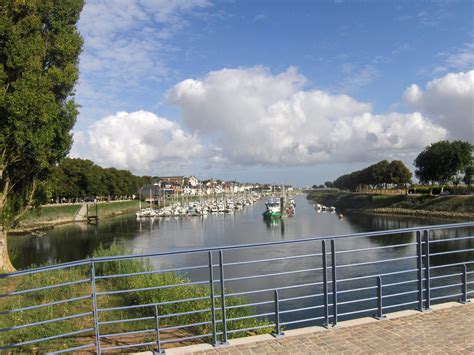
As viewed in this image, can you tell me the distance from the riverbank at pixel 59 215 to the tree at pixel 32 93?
45877 millimetres

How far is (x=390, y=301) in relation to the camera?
65.7 ft

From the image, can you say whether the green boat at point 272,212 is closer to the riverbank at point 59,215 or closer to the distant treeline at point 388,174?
the distant treeline at point 388,174

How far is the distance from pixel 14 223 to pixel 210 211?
91333 millimetres

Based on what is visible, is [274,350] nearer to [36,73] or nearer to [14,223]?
[36,73]

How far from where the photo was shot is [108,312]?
8.84 metres

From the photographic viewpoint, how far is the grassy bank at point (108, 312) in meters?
6.47

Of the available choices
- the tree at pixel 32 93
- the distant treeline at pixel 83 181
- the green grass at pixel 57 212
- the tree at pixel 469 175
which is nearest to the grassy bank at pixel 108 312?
the tree at pixel 32 93

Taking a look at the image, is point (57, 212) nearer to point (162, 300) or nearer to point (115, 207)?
point (115, 207)

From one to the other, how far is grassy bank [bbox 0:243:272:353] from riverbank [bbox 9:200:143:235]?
51.7 m

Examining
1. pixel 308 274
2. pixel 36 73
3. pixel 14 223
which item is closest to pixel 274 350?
pixel 36 73

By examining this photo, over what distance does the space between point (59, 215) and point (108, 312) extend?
80302 millimetres

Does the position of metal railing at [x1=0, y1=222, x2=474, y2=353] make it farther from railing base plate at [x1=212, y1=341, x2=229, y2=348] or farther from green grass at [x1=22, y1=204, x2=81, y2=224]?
green grass at [x1=22, y1=204, x2=81, y2=224]

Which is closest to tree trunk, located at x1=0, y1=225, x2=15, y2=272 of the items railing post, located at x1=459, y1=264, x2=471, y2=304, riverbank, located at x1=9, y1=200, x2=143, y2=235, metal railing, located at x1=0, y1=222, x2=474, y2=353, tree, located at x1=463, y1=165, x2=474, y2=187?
metal railing, located at x1=0, y1=222, x2=474, y2=353

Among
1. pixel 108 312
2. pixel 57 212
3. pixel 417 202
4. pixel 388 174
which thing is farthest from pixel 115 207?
pixel 108 312
